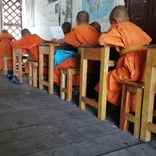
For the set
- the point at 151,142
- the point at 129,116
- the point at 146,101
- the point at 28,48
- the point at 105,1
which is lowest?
the point at 151,142

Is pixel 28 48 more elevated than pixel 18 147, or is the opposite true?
pixel 28 48

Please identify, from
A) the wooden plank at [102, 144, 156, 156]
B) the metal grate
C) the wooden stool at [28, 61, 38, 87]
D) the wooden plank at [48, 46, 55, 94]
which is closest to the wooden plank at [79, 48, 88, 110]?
the wooden plank at [48, 46, 55, 94]

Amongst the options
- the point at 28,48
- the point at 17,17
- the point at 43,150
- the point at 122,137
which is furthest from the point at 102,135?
the point at 17,17

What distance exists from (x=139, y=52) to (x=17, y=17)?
20.5 feet

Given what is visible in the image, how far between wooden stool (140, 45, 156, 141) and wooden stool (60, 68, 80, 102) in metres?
0.91

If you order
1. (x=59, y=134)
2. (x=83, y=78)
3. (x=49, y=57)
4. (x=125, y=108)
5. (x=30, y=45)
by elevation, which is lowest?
(x=59, y=134)

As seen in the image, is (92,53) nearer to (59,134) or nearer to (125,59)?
(125,59)

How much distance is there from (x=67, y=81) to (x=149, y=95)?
3.21 ft

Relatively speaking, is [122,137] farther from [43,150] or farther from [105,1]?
[105,1]

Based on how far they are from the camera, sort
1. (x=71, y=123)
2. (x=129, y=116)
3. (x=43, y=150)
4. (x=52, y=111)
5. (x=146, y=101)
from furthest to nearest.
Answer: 1. (x=52, y=111)
2. (x=71, y=123)
3. (x=129, y=116)
4. (x=146, y=101)
5. (x=43, y=150)

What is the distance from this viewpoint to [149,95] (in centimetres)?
115

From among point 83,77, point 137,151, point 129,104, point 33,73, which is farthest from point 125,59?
point 33,73

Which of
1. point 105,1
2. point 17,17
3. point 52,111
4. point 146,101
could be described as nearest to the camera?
point 146,101

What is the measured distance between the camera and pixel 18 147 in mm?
1078
